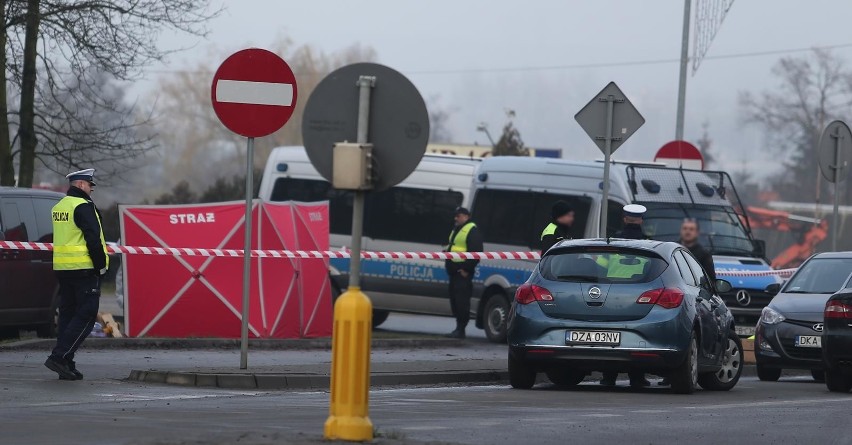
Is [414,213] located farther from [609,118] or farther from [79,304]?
[79,304]

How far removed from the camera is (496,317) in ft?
75.2

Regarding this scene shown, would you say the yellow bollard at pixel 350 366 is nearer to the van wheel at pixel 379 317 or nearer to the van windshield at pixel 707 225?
the van windshield at pixel 707 225

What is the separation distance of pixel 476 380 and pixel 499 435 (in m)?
5.87

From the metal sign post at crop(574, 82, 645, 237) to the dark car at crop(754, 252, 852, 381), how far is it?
2.19 m

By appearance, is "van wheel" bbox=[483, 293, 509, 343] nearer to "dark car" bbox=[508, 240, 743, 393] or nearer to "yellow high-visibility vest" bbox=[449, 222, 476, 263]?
"yellow high-visibility vest" bbox=[449, 222, 476, 263]

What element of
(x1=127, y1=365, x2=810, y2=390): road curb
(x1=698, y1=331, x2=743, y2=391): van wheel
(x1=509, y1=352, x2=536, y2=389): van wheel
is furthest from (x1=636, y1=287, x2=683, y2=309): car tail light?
(x1=127, y1=365, x2=810, y2=390): road curb

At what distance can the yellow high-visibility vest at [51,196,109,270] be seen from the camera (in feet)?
46.4

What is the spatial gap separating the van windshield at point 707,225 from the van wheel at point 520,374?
7.42 m

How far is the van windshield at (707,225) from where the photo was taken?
72.4 ft

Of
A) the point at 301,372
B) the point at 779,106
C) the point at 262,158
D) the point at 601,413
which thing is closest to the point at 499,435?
the point at 601,413

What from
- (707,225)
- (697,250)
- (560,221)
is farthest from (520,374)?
(707,225)

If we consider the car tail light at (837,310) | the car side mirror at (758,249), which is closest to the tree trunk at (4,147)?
the car side mirror at (758,249)

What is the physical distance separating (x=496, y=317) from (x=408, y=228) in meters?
2.71

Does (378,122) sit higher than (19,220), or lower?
higher
